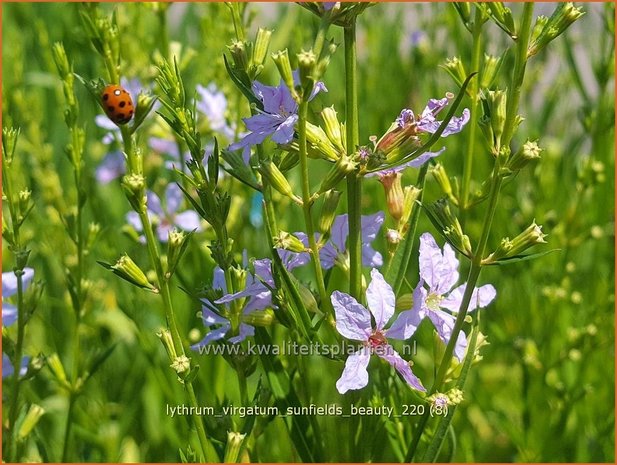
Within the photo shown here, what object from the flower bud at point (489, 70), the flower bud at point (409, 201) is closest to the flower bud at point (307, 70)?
the flower bud at point (409, 201)

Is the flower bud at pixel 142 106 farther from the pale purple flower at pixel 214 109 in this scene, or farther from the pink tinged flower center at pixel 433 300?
the pale purple flower at pixel 214 109

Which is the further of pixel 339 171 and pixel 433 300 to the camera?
pixel 433 300

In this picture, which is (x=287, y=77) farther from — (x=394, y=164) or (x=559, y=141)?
(x=559, y=141)

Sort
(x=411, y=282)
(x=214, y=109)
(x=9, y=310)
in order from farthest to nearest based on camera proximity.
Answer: (x=214, y=109), (x=411, y=282), (x=9, y=310)

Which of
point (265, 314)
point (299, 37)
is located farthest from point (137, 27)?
point (265, 314)

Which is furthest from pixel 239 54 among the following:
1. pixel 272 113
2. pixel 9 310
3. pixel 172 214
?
pixel 172 214

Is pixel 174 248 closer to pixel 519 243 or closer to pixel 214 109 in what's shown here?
pixel 519 243
